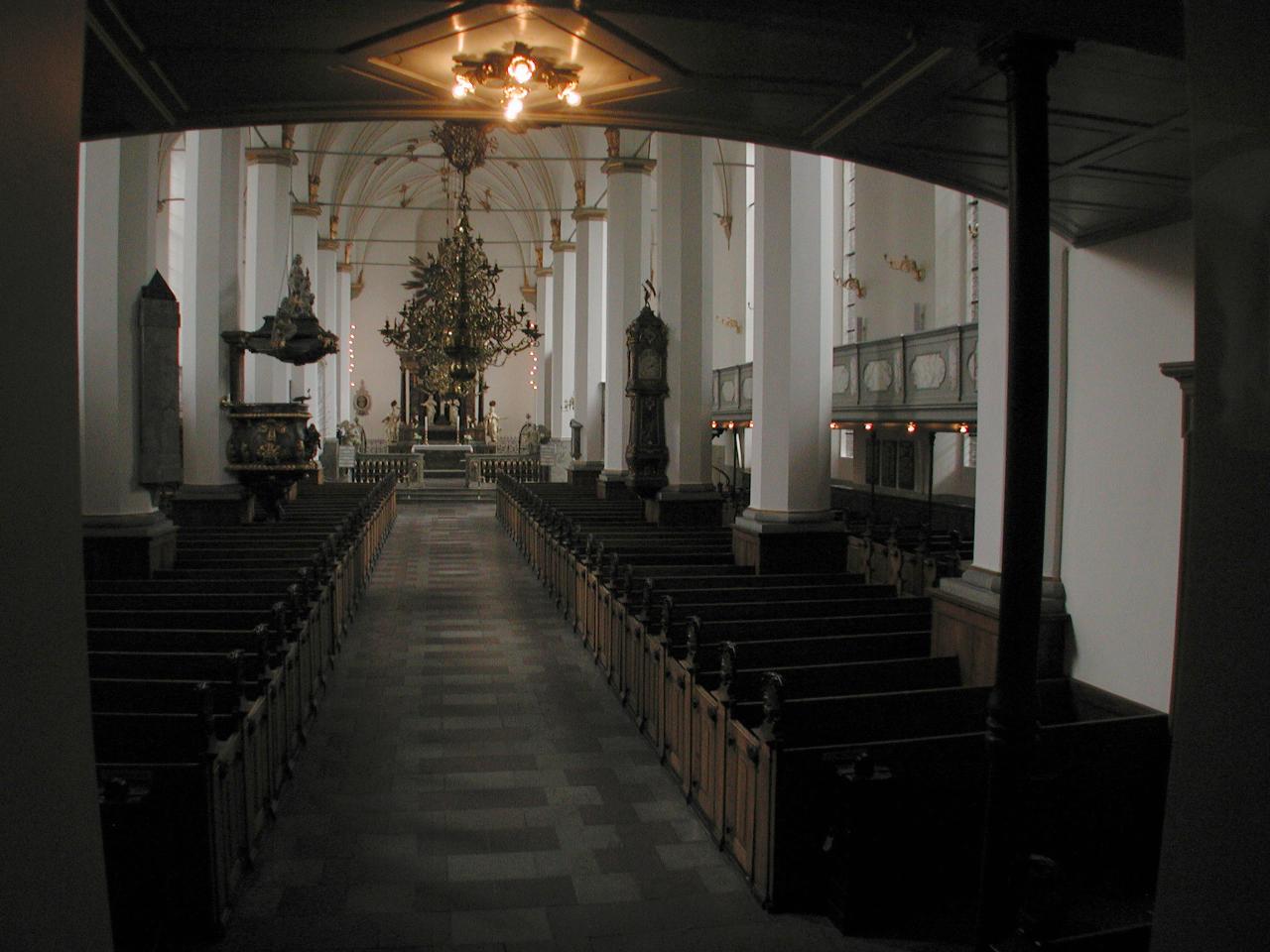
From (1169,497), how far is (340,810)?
173 inches

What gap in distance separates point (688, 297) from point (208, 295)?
18.8ft

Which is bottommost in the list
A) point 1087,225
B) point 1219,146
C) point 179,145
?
point 1219,146

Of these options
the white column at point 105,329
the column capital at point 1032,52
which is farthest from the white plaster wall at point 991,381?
the white column at point 105,329

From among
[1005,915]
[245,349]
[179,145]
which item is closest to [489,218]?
[179,145]

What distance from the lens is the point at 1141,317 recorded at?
16.1 ft

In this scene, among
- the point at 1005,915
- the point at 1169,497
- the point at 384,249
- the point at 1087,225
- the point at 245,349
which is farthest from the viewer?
the point at 384,249

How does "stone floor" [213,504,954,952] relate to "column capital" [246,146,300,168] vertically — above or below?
below

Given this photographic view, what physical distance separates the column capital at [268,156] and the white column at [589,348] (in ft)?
20.7

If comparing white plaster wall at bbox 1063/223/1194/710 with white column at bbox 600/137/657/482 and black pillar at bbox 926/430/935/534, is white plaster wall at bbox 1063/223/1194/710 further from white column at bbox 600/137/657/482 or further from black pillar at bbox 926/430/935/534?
white column at bbox 600/137/657/482

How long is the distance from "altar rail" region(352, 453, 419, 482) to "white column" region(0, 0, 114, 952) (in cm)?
2533

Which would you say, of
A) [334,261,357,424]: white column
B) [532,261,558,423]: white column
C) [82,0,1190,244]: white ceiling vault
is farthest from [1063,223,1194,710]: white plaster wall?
[532,261,558,423]: white column

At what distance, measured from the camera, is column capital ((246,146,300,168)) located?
15.9 metres

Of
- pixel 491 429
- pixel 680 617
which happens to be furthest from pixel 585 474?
pixel 491 429

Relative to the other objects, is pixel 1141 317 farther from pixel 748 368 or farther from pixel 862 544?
pixel 748 368
